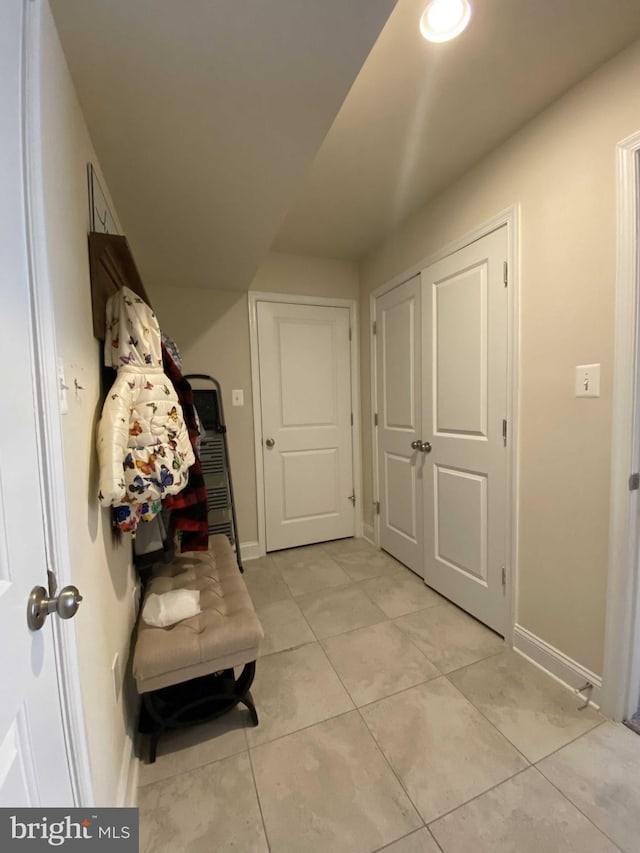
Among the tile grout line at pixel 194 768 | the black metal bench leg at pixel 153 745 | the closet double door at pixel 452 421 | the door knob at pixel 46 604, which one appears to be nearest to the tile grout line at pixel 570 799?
the closet double door at pixel 452 421

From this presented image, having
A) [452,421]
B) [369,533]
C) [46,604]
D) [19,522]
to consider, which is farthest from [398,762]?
[369,533]

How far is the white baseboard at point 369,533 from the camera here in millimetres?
2928

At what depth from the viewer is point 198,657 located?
118 cm

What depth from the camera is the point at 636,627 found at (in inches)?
50.6

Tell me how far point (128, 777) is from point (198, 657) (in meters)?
0.37

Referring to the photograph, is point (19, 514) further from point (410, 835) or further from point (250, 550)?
point (250, 550)

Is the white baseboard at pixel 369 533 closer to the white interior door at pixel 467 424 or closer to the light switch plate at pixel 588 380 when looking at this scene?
the white interior door at pixel 467 424

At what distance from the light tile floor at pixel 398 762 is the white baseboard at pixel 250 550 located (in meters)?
1.00

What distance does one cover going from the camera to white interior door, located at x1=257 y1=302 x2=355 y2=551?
9.00 feet

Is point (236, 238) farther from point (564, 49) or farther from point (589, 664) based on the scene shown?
point (589, 664)

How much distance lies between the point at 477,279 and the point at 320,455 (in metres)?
1.70

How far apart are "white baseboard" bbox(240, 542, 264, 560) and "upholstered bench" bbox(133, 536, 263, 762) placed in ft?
3.84

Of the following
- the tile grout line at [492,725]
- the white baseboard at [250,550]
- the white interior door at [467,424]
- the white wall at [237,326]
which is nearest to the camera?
the tile grout line at [492,725]

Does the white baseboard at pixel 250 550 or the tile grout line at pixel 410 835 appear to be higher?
the white baseboard at pixel 250 550
